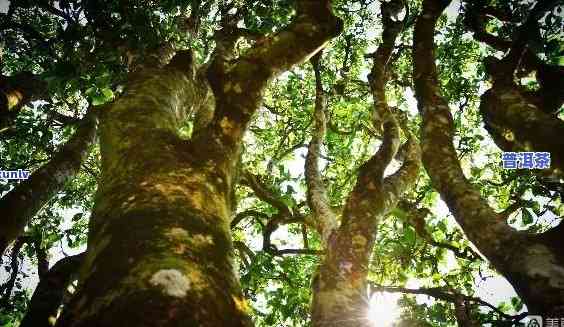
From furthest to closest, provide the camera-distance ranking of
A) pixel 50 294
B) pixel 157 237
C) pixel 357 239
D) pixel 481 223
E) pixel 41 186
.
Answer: pixel 41 186
pixel 50 294
pixel 357 239
pixel 481 223
pixel 157 237

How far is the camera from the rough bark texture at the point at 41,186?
5.29m

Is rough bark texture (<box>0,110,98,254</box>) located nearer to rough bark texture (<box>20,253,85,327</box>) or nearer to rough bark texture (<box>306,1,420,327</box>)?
rough bark texture (<box>20,253,85,327</box>)

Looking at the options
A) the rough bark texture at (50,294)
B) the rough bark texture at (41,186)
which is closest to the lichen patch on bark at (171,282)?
the rough bark texture at (50,294)

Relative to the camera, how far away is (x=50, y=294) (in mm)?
5473

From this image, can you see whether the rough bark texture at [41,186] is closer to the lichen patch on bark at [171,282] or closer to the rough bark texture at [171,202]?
the rough bark texture at [171,202]

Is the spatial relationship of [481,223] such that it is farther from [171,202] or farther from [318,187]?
[318,187]

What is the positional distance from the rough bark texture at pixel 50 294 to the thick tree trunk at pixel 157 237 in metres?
3.20

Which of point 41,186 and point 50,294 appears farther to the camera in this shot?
point 41,186

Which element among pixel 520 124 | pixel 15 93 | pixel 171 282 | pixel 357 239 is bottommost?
pixel 171 282

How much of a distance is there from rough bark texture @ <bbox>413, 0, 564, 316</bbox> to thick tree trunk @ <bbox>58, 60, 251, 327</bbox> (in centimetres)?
170

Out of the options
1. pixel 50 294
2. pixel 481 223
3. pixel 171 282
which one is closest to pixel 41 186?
pixel 50 294

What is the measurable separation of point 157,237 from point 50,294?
460cm

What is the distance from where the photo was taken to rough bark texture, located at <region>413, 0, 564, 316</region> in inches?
92.4

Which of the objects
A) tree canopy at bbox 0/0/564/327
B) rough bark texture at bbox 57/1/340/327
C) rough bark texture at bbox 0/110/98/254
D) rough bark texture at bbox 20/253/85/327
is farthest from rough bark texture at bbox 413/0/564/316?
rough bark texture at bbox 0/110/98/254
